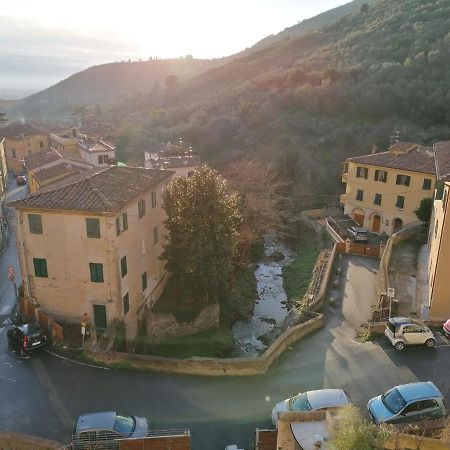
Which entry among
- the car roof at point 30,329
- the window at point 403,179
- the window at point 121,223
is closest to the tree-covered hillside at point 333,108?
the window at point 403,179

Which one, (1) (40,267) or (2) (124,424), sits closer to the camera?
(2) (124,424)

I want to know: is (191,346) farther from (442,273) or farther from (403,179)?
(403,179)

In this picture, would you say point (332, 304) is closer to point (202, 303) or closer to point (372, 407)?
point (202, 303)

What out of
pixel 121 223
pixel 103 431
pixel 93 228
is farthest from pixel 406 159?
pixel 103 431

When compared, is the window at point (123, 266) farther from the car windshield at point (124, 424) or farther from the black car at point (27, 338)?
the car windshield at point (124, 424)

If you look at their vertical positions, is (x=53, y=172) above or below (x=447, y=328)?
above

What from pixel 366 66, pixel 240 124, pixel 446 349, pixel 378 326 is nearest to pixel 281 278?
pixel 378 326

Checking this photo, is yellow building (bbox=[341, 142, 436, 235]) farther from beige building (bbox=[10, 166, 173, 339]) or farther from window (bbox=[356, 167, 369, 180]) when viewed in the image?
beige building (bbox=[10, 166, 173, 339])
